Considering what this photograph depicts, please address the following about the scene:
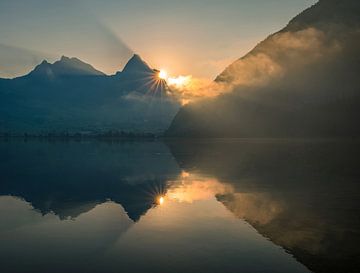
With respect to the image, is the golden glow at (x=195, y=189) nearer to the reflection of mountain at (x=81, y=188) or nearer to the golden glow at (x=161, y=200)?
the golden glow at (x=161, y=200)

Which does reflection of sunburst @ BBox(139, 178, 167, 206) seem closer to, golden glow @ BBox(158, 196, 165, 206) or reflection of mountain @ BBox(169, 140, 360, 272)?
golden glow @ BBox(158, 196, 165, 206)

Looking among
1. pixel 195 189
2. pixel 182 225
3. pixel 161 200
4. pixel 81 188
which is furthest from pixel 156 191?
pixel 182 225

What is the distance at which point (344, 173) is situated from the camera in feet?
307

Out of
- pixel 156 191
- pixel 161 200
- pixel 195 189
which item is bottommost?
pixel 161 200

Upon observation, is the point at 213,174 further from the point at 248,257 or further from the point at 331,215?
the point at 248,257

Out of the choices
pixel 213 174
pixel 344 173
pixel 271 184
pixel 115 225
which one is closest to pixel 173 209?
pixel 115 225

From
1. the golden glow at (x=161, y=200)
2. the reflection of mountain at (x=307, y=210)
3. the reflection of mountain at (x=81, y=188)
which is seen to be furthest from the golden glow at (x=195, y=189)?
the reflection of mountain at (x=81, y=188)

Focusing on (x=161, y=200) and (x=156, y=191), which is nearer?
(x=161, y=200)

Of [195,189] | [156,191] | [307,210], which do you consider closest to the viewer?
[307,210]

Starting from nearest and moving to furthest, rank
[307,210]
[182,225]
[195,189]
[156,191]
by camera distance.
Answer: [182,225], [307,210], [156,191], [195,189]

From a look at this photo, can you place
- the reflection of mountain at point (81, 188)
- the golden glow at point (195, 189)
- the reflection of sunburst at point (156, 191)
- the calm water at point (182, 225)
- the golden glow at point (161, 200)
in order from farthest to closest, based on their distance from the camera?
the golden glow at point (195, 189), the reflection of sunburst at point (156, 191), the golden glow at point (161, 200), the reflection of mountain at point (81, 188), the calm water at point (182, 225)

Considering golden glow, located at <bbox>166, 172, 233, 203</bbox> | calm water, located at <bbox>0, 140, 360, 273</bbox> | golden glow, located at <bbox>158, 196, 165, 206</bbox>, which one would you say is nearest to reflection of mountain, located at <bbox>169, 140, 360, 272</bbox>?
calm water, located at <bbox>0, 140, 360, 273</bbox>

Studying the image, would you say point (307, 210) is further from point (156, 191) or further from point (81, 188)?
point (81, 188)

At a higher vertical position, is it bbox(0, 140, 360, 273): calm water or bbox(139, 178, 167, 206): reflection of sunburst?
bbox(139, 178, 167, 206): reflection of sunburst
